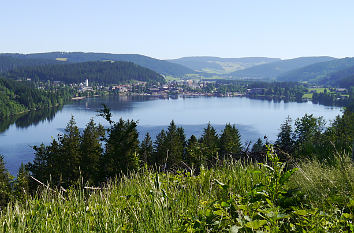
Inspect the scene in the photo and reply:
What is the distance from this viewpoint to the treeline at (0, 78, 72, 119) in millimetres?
123250

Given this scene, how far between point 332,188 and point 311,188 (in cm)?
20

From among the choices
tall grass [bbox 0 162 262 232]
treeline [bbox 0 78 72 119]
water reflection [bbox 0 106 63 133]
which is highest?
tall grass [bbox 0 162 262 232]

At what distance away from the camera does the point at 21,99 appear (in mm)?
139875

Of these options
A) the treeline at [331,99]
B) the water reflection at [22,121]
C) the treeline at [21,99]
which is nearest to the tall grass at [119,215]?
the water reflection at [22,121]

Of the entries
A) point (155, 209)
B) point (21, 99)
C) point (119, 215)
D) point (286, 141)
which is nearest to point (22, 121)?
point (21, 99)

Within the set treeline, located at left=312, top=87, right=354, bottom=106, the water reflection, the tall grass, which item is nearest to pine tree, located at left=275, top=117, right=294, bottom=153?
the tall grass

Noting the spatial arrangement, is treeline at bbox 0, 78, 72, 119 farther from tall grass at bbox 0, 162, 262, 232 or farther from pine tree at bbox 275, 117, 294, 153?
tall grass at bbox 0, 162, 262, 232

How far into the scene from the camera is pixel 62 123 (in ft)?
309

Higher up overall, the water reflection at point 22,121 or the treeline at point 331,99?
the treeline at point 331,99

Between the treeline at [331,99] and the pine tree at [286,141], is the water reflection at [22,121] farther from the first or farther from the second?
the treeline at [331,99]

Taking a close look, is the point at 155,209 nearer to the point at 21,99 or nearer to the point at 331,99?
the point at 21,99

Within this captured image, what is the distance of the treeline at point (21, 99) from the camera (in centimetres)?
12325

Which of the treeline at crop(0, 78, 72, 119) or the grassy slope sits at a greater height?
the grassy slope

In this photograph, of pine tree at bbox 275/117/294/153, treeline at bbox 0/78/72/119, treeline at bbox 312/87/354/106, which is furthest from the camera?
treeline at bbox 312/87/354/106
